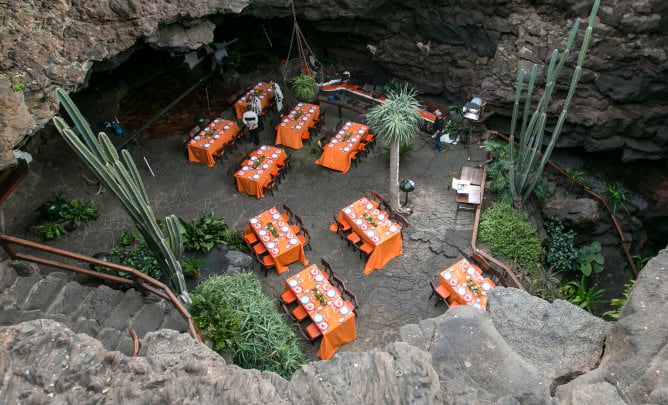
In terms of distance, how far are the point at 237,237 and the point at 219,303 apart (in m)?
3.45

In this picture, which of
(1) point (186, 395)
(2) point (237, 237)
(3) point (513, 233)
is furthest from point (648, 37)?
(1) point (186, 395)

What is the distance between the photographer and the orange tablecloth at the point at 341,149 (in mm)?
14406

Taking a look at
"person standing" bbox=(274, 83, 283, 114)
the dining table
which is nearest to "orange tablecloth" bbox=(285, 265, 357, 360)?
the dining table

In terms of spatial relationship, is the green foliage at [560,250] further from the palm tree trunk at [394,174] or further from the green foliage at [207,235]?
the green foliage at [207,235]

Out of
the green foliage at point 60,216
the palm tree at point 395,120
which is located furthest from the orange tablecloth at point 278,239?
the green foliage at point 60,216

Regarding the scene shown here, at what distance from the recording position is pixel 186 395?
5.25m

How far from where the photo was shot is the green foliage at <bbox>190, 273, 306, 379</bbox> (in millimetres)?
9172

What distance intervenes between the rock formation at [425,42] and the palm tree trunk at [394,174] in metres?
4.17

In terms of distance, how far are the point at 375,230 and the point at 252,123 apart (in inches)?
212

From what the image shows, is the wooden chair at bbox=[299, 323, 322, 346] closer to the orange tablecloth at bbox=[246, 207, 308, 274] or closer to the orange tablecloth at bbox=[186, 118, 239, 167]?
the orange tablecloth at bbox=[246, 207, 308, 274]

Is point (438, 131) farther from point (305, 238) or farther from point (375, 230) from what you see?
point (305, 238)

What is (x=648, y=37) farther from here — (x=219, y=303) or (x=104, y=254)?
(x=104, y=254)

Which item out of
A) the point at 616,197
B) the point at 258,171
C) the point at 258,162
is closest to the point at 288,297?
the point at 258,171

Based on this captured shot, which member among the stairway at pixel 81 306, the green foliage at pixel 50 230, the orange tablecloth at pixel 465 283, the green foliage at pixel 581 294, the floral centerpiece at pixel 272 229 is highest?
the stairway at pixel 81 306
